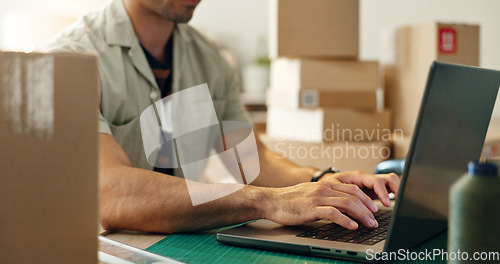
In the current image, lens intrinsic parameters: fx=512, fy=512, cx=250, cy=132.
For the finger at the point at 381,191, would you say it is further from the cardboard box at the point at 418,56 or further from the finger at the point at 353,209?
the cardboard box at the point at 418,56

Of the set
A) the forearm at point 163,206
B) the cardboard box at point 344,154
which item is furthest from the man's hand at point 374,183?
the cardboard box at point 344,154

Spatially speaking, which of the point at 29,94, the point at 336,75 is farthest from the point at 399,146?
the point at 29,94

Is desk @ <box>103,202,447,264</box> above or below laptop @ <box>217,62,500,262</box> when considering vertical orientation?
below

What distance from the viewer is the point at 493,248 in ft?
1.53

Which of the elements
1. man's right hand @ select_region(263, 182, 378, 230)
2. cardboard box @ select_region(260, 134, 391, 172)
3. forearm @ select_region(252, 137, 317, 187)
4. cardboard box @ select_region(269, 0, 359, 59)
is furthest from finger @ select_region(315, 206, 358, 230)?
cardboard box @ select_region(269, 0, 359, 59)

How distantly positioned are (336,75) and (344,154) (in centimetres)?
30

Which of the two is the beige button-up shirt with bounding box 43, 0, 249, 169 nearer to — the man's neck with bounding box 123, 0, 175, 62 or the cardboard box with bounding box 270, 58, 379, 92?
the man's neck with bounding box 123, 0, 175, 62

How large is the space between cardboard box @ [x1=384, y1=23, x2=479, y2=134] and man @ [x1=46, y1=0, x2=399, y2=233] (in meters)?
0.78

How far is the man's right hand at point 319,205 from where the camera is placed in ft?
2.62

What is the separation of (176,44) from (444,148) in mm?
935

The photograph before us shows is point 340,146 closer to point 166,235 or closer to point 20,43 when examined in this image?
point 166,235

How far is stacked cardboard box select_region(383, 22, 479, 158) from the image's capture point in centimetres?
191

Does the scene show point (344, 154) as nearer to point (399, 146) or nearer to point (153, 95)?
point (399, 146)

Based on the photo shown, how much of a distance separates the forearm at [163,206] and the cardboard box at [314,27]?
1073mm
